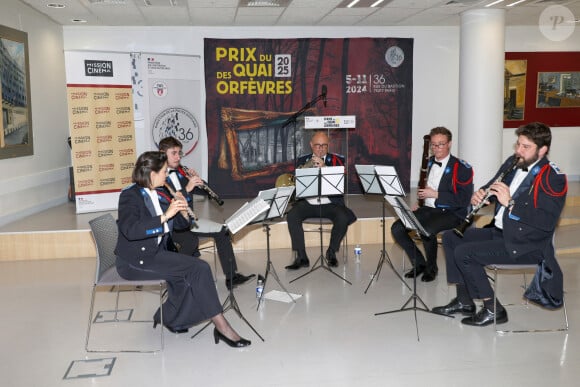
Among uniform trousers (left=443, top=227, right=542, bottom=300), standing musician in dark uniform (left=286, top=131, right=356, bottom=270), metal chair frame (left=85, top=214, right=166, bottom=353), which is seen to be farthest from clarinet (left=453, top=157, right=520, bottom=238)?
metal chair frame (left=85, top=214, right=166, bottom=353)

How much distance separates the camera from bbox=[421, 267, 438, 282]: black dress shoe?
5.16m

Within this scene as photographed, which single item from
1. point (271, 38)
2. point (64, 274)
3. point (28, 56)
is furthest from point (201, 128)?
point (64, 274)

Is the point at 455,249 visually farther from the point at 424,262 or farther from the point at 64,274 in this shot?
the point at 64,274

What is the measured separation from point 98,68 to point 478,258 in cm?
525

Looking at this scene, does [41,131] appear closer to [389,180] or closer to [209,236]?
[209,236]

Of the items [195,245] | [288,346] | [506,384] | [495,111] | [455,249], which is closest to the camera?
[506,384]

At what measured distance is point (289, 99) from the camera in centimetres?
879

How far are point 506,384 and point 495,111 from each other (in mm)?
5080

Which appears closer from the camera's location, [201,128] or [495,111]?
[495,111]

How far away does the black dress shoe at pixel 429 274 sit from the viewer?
516 cm

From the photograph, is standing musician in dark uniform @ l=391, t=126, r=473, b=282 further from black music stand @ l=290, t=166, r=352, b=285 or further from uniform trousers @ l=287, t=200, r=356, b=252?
black music stand @ l=290, t=166, r=352, b=285

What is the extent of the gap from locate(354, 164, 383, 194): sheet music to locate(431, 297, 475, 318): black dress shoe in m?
1.19

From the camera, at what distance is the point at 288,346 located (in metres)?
3.71

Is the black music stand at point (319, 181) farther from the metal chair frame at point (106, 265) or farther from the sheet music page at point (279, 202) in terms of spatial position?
the metal chair frame at point (106, 265)
